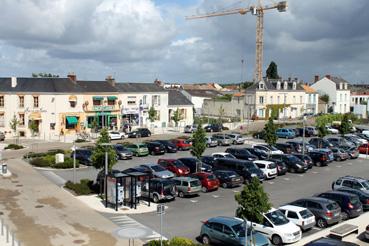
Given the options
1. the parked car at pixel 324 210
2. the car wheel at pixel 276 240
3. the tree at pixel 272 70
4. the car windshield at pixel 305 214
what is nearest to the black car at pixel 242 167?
the parked car at pixel 324 210

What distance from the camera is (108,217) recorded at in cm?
2366

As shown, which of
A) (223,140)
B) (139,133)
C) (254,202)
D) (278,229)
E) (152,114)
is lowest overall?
(278,229)

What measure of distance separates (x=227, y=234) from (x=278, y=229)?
99.4 inches

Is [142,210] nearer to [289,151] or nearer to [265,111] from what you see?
[289,151]

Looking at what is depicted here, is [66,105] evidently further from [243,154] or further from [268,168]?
[268,168]

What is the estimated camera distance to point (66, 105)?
188 ft

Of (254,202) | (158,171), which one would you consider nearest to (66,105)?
(158,171)

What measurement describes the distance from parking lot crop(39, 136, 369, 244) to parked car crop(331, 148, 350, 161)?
53 centimetres

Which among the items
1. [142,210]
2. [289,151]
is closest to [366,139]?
[289,151]

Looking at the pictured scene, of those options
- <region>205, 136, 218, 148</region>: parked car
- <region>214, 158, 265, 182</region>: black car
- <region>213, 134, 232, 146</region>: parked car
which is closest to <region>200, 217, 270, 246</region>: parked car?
<region>214, 158, 265, 182</region>: black car

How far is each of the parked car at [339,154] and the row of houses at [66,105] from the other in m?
30.5

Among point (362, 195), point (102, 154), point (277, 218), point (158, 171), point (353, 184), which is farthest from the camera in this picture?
point (158, 171)

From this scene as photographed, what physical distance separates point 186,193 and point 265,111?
56.1 m

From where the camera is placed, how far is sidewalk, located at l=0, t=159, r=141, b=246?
1966cm
